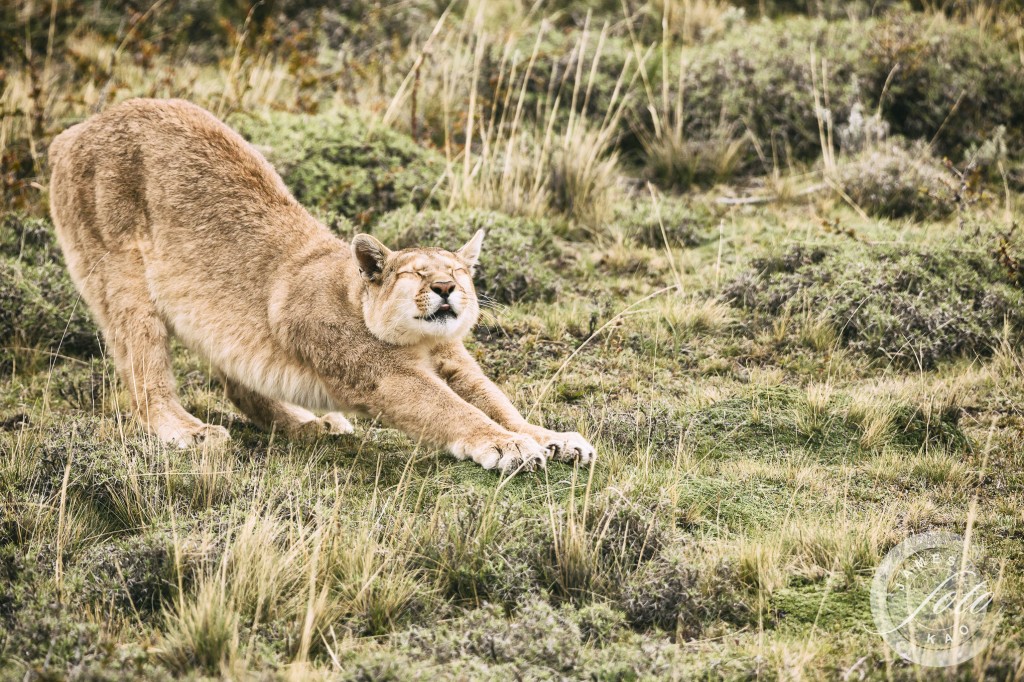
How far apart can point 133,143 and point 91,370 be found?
143 centimetres

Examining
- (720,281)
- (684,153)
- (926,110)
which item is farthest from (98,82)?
(926,110)

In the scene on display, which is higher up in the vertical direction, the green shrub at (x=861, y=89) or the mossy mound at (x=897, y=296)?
the green shrub at (x=861, y=89)

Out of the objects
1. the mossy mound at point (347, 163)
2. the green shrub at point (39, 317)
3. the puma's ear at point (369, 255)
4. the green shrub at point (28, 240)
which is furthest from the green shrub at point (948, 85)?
the green shrub at point (28, 240)

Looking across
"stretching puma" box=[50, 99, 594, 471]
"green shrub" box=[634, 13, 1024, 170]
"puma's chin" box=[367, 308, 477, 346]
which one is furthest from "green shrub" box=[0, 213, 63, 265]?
"green shrub" box=[634, 13, 1024, 170]

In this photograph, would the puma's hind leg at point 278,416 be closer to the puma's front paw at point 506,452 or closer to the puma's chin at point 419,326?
the puma's chin at point 419,326

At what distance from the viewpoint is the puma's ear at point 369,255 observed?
199 inches

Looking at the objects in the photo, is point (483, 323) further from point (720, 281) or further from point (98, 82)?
point (98, 82)

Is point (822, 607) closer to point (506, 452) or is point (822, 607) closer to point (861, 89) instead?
point (506, 452)

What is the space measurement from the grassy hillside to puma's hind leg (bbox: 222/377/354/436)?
12 centimetres

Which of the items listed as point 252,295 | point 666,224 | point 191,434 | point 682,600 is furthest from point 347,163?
point 682,600

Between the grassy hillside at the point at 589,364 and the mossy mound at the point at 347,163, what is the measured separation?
4 cm

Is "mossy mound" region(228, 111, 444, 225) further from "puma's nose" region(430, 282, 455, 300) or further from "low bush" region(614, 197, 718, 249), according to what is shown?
"puma's nose" region(430, 282, 455, 300)

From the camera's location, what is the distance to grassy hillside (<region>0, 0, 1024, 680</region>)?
360 cm

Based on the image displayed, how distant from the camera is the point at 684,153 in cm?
895
